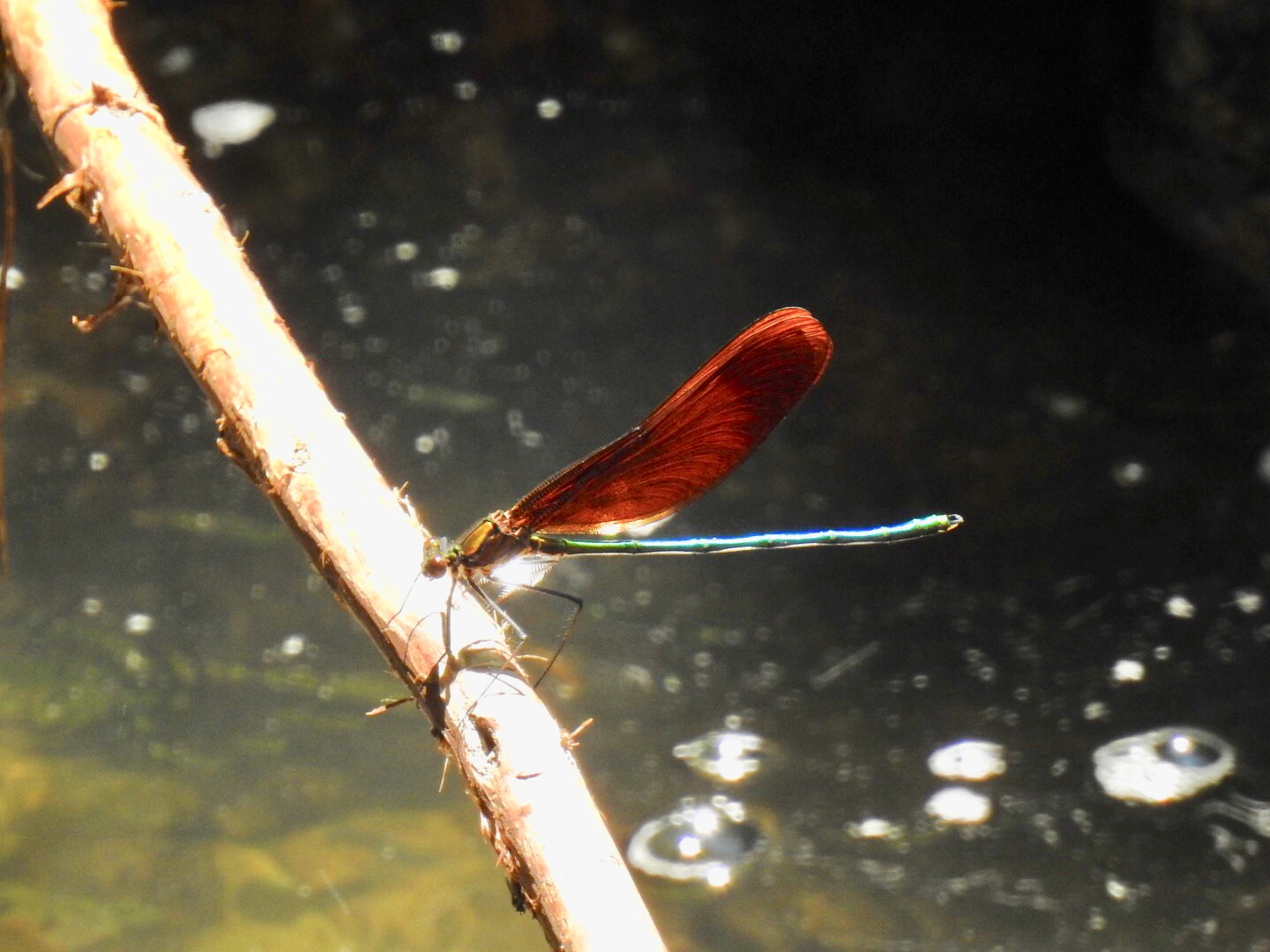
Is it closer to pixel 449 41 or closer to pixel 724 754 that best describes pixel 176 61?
pixel 449 41

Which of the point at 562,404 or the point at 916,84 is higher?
the point at 916,84

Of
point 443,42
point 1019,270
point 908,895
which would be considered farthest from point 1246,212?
point 443,42

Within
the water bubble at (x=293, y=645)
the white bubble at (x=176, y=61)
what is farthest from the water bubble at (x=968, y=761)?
the white bubble at (x=176, y=61)

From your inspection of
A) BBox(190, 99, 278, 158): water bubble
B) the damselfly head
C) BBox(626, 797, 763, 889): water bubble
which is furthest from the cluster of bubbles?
BBox(190, 99, 278, 158): water bubble

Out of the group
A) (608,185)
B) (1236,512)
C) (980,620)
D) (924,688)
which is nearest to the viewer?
(924,688)

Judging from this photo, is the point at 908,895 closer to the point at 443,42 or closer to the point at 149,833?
the point at 149,833

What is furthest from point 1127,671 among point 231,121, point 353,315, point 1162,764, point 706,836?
point 231,121

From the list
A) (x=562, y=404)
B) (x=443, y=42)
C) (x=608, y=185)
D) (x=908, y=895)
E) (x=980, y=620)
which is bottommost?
(x=908, y=895)
